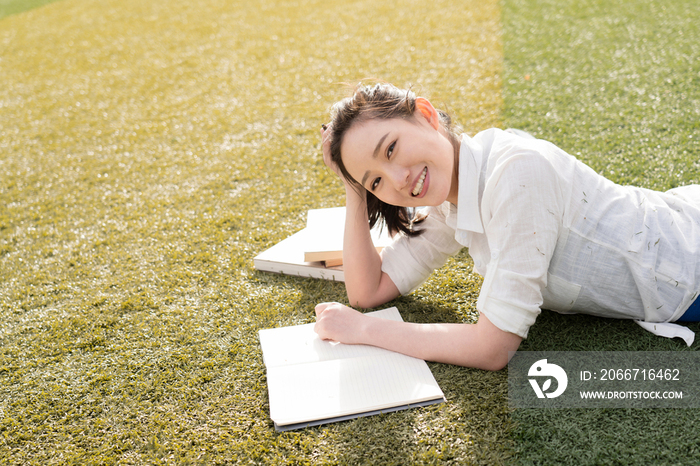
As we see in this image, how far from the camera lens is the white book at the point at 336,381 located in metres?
1.47

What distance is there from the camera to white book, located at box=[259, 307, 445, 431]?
1.47 metres

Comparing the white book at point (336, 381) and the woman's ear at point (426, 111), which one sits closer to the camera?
the white book at point (336, 381)

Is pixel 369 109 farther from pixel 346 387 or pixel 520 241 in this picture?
pixel 346 387

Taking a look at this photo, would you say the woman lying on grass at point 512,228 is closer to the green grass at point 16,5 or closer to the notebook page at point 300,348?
the notebook page at point 300,348

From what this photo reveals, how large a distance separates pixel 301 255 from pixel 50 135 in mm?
2557

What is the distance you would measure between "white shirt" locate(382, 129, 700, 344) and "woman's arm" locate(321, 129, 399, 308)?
285mm

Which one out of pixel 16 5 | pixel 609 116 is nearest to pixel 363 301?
pixel 609 116

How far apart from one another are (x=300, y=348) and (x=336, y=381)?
0.20 m

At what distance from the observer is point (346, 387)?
1.54 meters

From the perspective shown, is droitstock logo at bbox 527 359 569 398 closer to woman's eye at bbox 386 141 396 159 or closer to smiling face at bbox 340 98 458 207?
smiling face at bbox 340 98 458 207

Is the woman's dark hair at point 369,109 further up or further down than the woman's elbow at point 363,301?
further up

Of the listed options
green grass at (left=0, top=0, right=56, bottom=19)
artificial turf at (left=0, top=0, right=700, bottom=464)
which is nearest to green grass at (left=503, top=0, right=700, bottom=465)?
artificial turf at (left=0, top=0, right=700, bottom=464)

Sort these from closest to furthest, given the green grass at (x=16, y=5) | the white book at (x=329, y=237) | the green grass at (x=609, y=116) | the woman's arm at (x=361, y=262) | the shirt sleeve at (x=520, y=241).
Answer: the green grass at (x=609, y=116) → the shirt sleeve at (x=520, y=241) → the woman's arm at (x=361, y=262) → the white book at (x=329, y=237) → the green grass at (x=16, y=5)

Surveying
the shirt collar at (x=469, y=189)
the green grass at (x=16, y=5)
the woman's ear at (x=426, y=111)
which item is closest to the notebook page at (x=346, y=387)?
the shirt collar at (x=469, y=189)
